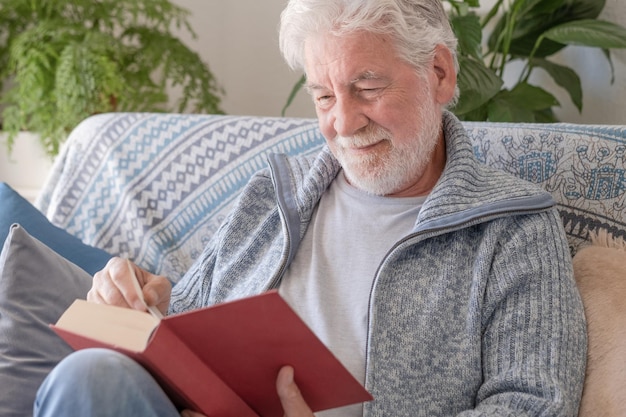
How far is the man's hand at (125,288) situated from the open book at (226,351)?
0.15m

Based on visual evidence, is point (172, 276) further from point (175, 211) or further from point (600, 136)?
point (600, 136)

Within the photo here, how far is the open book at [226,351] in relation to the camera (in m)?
0.95

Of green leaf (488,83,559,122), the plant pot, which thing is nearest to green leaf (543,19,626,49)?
green leaf (488,83,559,122)

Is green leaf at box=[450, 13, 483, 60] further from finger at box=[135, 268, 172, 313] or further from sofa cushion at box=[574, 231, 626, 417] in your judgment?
finger at box=[135, 268, 172, 313]

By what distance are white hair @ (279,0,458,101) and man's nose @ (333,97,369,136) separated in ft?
0.34

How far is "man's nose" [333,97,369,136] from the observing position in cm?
132

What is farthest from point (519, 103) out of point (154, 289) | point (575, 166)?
point (154, 289)

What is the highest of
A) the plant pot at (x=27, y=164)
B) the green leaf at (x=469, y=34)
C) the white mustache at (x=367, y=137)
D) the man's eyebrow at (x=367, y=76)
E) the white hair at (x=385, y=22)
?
the white hair at (x=385, y=22)

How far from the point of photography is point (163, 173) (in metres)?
1.81

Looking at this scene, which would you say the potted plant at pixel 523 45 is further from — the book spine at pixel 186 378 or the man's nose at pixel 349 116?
the book spine at pixel 186 378

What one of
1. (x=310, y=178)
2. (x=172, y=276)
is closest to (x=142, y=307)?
(x=310, y=178)

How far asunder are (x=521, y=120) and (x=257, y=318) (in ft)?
3.97

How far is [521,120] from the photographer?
77.6 inches

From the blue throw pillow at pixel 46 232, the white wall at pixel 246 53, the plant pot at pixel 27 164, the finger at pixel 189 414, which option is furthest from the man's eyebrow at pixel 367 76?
the white wall at pixel 246 53
